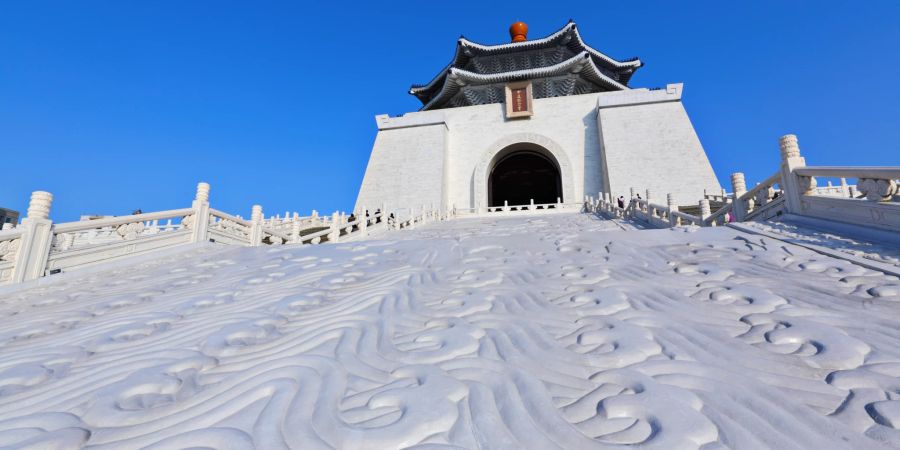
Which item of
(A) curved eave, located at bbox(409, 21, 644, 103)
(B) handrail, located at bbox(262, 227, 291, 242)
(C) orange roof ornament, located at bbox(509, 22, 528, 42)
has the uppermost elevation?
(C) orange roof ornament, located at bbox(509, 22, 528, 42)

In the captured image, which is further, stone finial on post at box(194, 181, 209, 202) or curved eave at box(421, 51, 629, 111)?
curved eave at box(421, 51, 629, 111)

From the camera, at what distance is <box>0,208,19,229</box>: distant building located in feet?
65.5

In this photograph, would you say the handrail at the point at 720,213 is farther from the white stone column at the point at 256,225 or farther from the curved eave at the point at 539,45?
the curved eave at the point at 539,45

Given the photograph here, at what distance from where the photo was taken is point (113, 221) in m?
6.27

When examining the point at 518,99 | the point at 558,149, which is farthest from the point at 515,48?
the point at 558,149

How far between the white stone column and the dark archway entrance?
61.2 feet

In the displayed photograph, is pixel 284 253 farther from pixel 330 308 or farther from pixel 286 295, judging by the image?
pixel 330 308

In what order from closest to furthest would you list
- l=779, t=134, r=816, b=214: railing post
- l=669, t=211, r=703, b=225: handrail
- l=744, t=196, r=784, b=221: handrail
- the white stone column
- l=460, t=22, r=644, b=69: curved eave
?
l=779, t=134, r=816, b=214: railing post < l=744, t=196, r=784, b=221: handrail < l=669, t=211, r=703, b=225: handrail < the white stone column < l=460, t=22, r=644, b=69: curved eave

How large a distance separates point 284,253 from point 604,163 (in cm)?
1779

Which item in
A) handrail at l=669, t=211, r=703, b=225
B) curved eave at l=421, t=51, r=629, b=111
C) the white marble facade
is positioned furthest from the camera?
curved eave at l=421, t=51, r=629, b=111

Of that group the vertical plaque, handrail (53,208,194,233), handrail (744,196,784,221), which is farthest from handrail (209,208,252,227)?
the vertical plaque

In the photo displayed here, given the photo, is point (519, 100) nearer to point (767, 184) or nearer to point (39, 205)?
point (767, 184)

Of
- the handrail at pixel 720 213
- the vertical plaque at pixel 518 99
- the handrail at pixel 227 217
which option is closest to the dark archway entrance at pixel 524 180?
the vertical plaque at pixel 518 99

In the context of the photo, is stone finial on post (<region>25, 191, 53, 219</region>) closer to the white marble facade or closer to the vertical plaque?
the white marble facade
